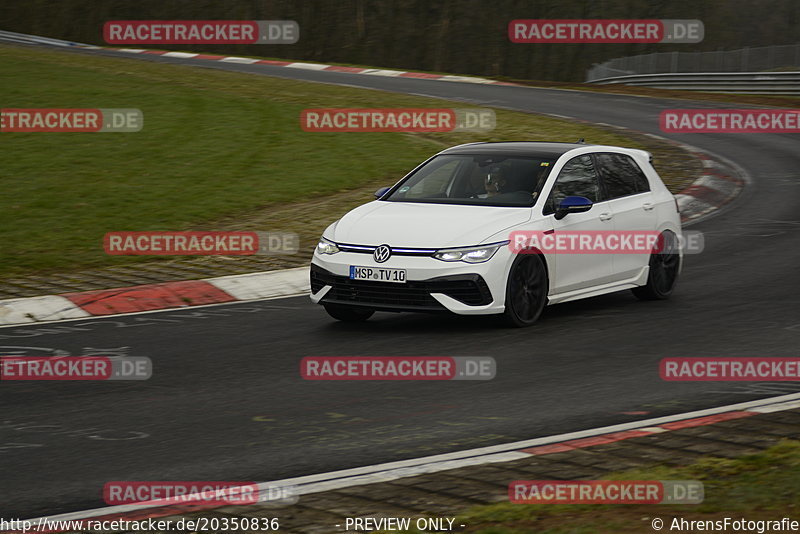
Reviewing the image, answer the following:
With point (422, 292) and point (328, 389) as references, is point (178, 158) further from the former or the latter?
point (328, 389)

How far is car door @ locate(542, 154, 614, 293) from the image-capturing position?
10453 millimetres

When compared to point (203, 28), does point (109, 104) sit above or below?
below

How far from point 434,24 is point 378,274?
66.8m

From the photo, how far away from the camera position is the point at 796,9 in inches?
2945

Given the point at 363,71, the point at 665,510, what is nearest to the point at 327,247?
the point at 665,510

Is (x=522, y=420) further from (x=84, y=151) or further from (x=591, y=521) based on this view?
(x=84, y=151)

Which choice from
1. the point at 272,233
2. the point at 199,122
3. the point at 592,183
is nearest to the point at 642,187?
the point at 592,183

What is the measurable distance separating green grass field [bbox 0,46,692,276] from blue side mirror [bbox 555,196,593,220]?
5607 mm

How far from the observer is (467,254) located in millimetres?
9664

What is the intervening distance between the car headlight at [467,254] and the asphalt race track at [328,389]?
654mm

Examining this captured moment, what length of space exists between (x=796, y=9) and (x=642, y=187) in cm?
6869

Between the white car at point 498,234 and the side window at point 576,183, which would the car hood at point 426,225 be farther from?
the side window at point 576,183

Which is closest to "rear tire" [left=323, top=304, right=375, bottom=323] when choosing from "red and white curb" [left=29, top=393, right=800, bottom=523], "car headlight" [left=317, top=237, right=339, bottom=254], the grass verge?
"car headlight" [left=317, top=237, right=339, bottom=254]

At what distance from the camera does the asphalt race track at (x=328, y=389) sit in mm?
6457
